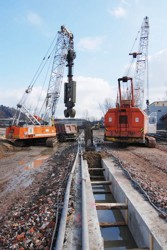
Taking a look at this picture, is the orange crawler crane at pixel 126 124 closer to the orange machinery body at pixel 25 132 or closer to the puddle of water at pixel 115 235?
the orange machinery body at pixel 25 132

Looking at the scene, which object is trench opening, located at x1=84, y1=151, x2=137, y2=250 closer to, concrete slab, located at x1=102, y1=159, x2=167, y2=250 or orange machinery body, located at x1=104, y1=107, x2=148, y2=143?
concrete slab, located at x1=102, y1=159, x2=167, y2=250

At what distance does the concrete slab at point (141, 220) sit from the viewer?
4.14 meters

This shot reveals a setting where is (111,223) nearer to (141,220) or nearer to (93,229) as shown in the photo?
(141,220)

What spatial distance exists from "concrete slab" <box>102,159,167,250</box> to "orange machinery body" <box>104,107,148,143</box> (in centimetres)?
889

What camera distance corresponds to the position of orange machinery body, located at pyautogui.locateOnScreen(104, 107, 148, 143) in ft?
52.6

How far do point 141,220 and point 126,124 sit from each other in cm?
1161

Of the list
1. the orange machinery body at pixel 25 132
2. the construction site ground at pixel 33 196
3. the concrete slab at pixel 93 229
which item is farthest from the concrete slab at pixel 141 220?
the orange machinery body at pixel 25 132

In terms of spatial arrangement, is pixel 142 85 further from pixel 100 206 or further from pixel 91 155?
pixel 100 206

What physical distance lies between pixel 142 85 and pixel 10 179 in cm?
4968

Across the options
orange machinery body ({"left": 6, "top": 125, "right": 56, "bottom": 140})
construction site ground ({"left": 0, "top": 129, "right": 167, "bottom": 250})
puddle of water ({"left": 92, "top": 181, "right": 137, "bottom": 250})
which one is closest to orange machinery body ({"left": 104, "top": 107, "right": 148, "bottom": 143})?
construction site ground ({"left": 0, "top": 129, "right": 167, "bottom": 250})

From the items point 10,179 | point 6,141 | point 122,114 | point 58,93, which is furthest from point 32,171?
point 58,93

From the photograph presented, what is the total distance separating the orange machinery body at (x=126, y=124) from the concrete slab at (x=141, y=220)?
889cm

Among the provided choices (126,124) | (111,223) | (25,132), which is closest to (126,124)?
(126,124)

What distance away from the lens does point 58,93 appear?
34.6m
